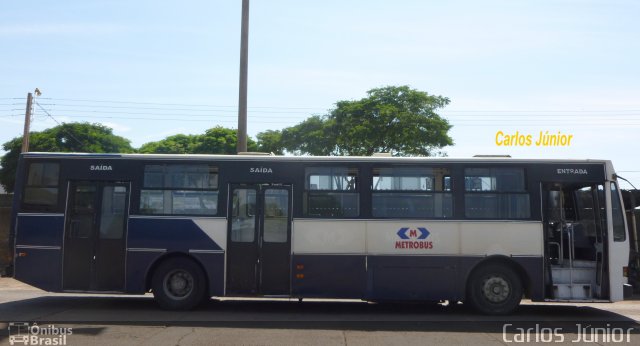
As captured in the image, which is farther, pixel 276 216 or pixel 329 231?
pixel 276 216

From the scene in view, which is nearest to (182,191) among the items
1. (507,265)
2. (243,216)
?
(243,216)

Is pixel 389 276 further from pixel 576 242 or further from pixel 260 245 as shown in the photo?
pixel 576 242

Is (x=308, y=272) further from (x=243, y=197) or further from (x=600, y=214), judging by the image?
(x=600, y=214)

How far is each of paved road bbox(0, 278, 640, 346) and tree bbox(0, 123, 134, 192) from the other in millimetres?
41166

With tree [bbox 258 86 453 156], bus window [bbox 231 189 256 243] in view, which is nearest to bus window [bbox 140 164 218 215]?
bus window [bbox 231 189 256 243]

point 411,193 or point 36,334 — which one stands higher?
point 411,193

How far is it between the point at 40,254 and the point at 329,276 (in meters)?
5.78

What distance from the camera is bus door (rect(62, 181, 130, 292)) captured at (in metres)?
11.5

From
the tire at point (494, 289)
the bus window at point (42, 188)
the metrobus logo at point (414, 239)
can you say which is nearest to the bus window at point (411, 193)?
the metrobus logo at point (414, 239)

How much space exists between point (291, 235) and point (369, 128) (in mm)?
25952

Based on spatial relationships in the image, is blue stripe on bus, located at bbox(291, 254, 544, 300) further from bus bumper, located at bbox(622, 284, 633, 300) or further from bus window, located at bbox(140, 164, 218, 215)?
bus window, located at bbox(140, 164, 218, 215)

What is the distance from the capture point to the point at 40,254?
11492 millimetres

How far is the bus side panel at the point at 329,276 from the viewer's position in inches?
443

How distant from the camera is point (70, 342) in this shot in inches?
335
